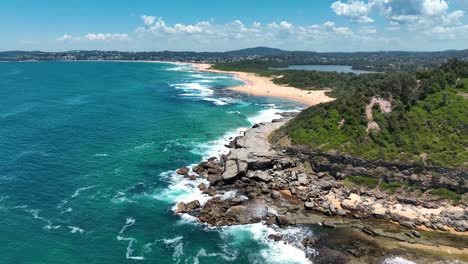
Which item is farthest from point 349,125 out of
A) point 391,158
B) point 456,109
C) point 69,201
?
point 69,201

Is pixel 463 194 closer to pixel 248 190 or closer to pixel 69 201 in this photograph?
pixel 248 190

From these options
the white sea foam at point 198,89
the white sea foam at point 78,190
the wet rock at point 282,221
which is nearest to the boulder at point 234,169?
the wet rock at point 282,221

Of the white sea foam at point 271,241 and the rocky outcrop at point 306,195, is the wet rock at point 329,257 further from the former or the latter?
the rocky outcrop at point 306,195

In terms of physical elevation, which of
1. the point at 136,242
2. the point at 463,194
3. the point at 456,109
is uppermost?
the point at 456,109

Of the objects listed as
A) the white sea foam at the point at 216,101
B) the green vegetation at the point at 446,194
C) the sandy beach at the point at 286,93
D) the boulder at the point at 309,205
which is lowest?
the boulder at the point at 309,205

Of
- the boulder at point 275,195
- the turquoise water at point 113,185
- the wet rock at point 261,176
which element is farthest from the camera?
the wet rock at point 261,176

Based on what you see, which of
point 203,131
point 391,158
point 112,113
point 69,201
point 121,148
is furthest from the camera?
point 112,113
